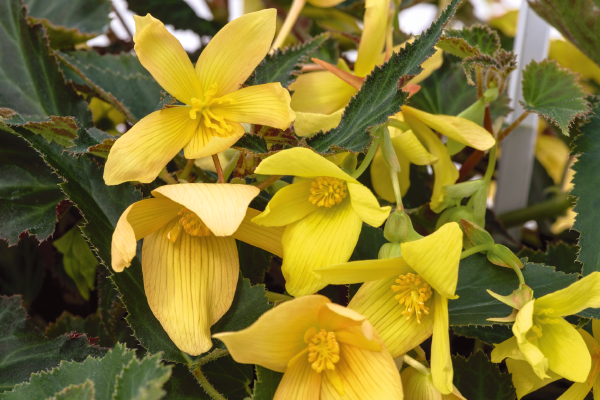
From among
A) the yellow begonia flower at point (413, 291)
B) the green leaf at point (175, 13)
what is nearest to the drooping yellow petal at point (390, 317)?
the yellow begonia flower at point (413, 291)

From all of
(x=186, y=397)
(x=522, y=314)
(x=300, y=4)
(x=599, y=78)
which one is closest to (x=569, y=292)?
(x=522, y=314)

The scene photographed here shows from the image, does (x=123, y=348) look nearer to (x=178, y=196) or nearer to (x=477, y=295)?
(x=178, y=196)

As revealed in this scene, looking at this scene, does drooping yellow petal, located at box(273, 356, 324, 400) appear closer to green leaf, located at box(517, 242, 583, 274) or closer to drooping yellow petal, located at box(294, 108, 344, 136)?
drooping yellow petal, located at box(294, 108, 344, 136)

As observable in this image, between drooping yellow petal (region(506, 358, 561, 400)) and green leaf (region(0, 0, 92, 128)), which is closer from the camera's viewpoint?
drooping yellow petal (region(506, 358, 561, 400))

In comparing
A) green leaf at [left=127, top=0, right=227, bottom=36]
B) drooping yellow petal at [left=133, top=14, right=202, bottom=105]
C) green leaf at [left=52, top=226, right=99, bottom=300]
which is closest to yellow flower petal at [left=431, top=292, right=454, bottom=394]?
drooping yellow petal at [left=133, top=14, right=202, bottom=105]

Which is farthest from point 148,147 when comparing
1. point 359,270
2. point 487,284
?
point 487,284

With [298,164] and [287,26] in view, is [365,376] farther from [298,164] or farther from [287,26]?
[287,26]

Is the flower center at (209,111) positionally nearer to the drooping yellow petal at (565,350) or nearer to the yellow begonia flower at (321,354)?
the yellow begonia flower at (321,354)
